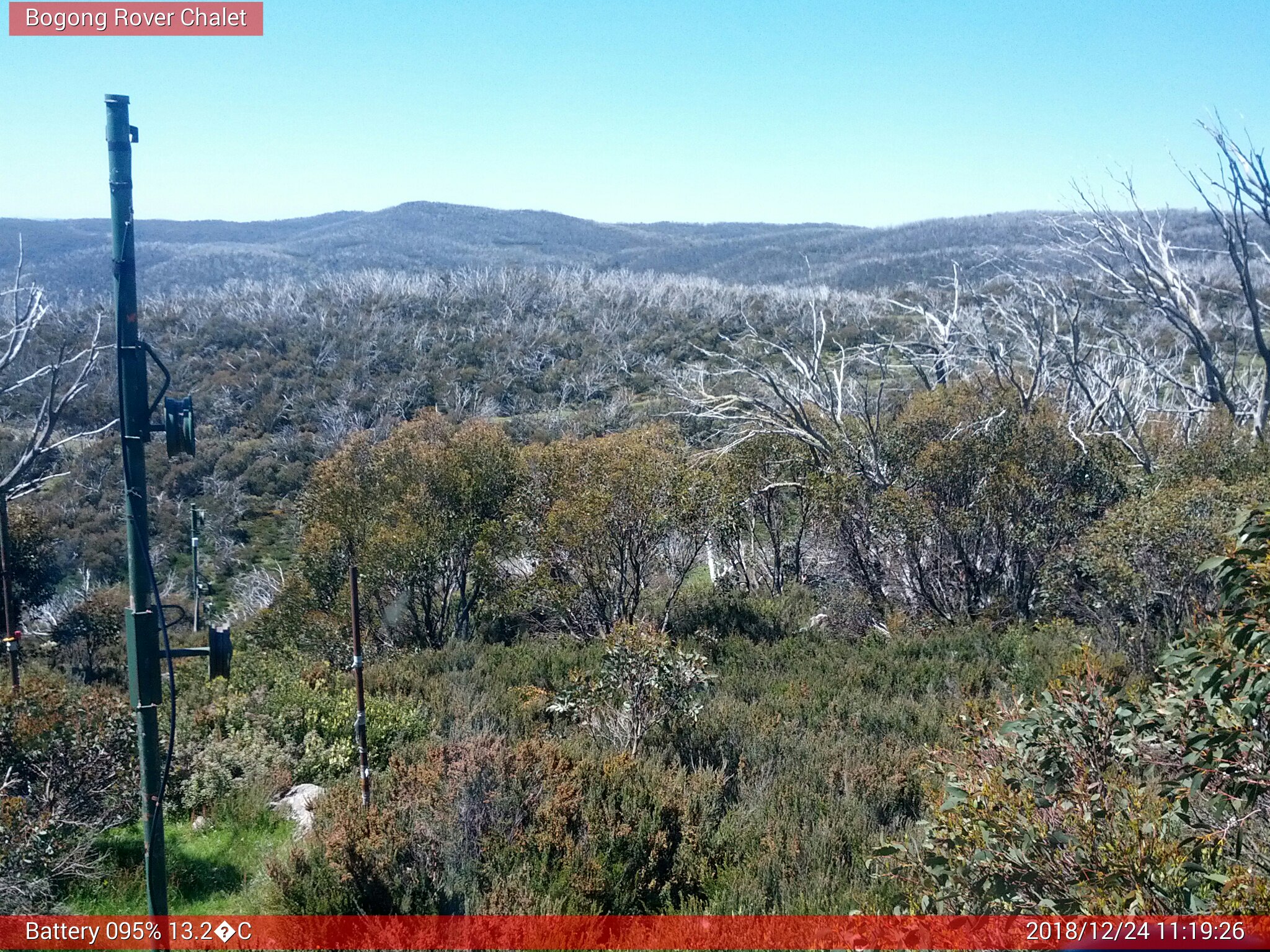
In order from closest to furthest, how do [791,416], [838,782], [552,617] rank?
[838,782] → [552,617] → [791,416]

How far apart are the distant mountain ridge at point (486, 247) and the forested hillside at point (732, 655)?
Answer: 103ft

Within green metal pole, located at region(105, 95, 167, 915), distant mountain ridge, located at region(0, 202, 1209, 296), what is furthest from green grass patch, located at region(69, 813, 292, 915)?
distant mountain ridge, located at region(0, 202, 1209, 296)

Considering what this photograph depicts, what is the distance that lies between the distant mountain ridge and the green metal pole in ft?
134

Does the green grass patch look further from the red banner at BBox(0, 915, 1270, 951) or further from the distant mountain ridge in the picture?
the distant mountain ridge

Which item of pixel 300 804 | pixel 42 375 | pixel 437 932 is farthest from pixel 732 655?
pixel 42 375

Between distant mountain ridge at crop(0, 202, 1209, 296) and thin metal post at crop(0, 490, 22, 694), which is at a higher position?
distant mountain ridge at crop(0, 202, 1209, 296)

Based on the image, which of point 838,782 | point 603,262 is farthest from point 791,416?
point 603,262

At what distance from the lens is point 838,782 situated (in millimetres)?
6035

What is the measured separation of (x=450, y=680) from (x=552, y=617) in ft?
9.41

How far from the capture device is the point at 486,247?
258ft

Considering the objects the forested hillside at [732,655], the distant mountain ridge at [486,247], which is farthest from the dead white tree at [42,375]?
the distant mountain ridge at [486,247]

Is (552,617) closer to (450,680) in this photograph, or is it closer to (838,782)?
(450,680)

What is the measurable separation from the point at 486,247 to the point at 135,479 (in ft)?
258

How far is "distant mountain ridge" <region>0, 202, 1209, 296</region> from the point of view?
180 feet
